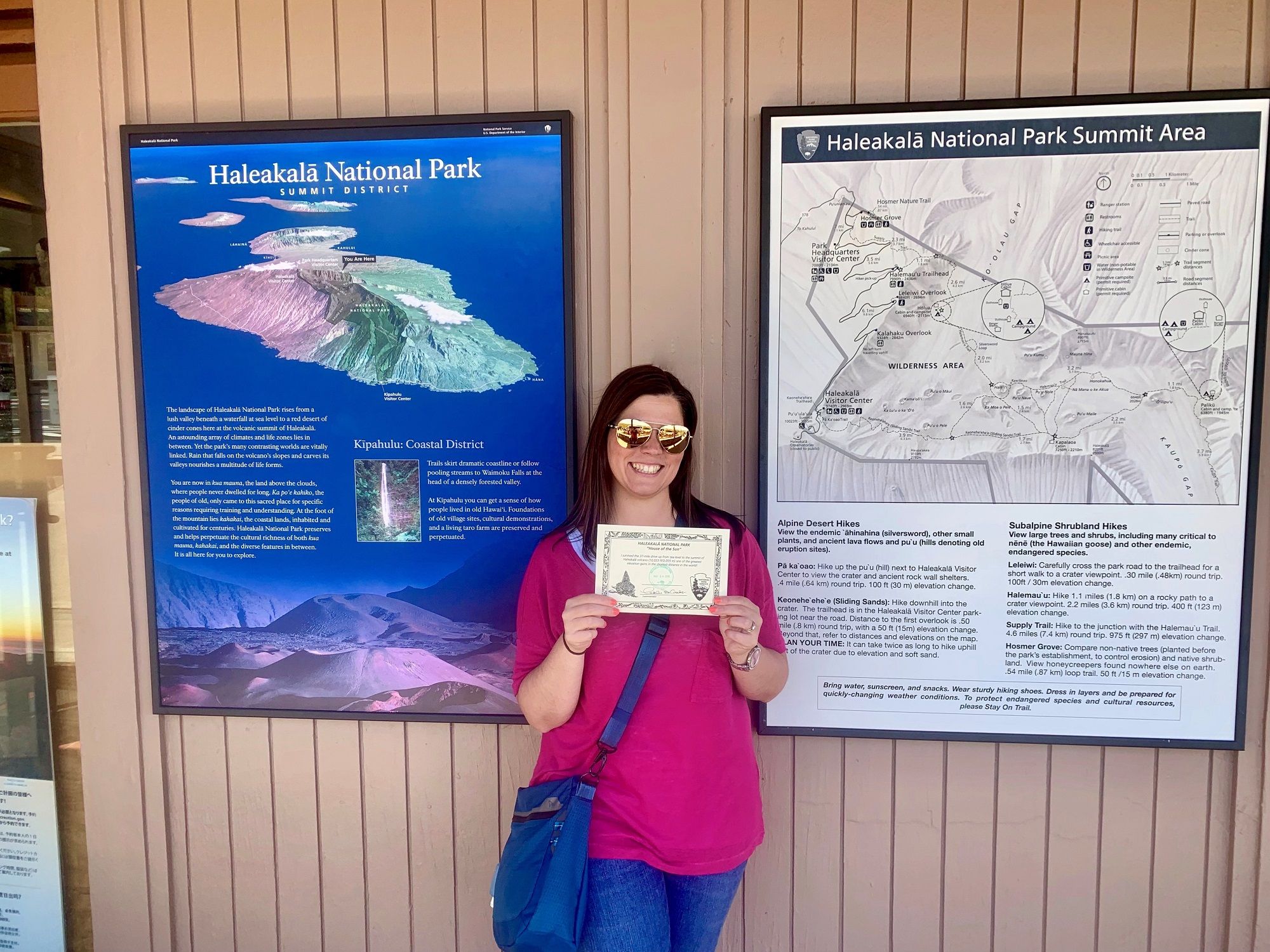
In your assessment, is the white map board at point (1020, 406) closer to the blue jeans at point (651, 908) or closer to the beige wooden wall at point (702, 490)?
the beige wooden wall at point (702, 490)

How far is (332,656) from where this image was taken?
2.39 m

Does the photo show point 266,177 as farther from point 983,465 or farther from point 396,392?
point 983,465

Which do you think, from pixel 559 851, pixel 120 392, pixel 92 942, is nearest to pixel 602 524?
pixel 559 851

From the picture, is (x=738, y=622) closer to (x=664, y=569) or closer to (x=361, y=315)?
(x=664, y=569)

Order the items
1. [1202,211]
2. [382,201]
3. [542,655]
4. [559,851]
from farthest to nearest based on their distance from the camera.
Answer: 1. [382,201]
2. [1202,211]
3. [542,655]
4. [559,851]

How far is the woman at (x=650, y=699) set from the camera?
5.55 feet

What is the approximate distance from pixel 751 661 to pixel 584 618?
0.43m

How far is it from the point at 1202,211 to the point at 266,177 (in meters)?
2.84

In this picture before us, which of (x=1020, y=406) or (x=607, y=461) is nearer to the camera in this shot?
(x=607, y=461)

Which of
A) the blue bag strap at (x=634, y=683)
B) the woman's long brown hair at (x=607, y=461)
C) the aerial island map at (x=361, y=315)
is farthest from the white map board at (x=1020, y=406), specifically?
the aerial island map at (x=361, y=315)

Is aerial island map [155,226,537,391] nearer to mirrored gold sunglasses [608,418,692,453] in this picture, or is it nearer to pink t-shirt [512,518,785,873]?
mirrored gold sunglasses [608,418,692,453]

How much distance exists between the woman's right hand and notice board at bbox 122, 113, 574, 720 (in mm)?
661

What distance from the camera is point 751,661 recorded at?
175cm

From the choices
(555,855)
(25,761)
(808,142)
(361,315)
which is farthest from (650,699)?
(25,761)
